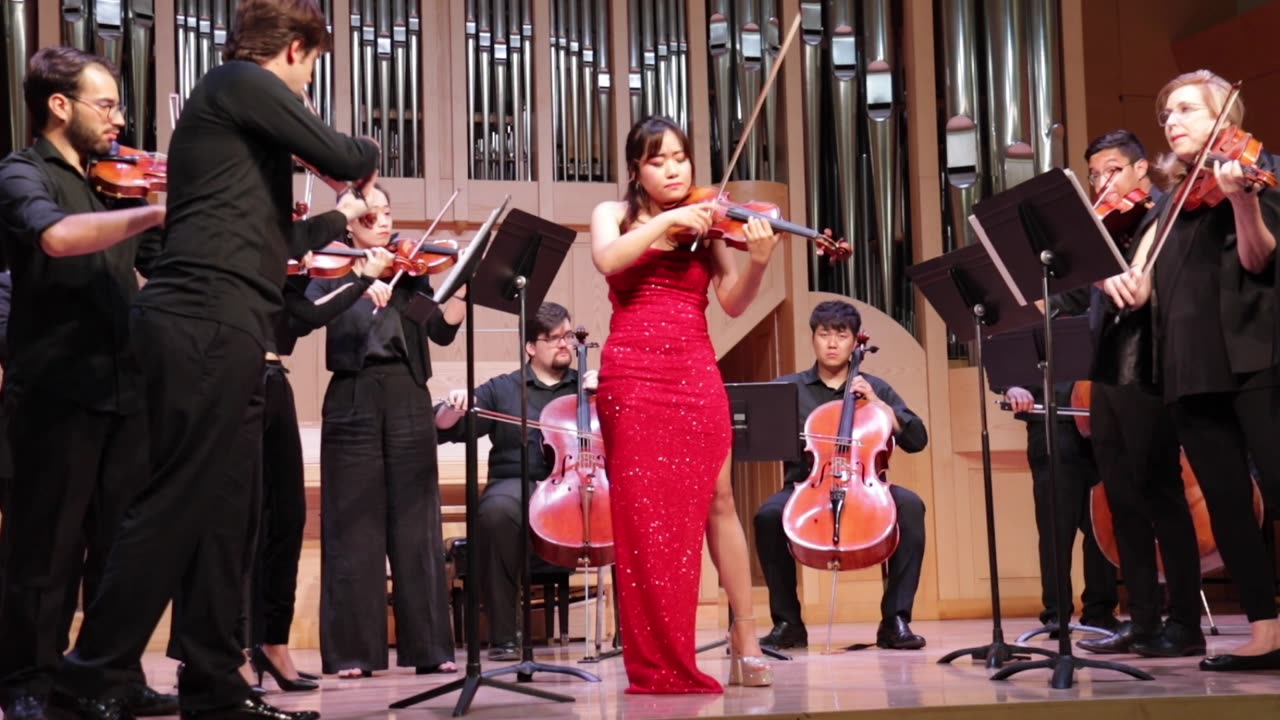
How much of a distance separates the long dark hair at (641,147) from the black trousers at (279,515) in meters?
1.24

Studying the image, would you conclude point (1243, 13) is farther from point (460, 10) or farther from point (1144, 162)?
point (460, 10)

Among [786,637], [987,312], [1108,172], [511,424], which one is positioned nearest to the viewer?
[987,312]

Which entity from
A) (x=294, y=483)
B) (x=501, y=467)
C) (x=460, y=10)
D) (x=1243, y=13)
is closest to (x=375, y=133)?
(x=460, y=10)

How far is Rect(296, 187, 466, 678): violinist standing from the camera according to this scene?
14.7 ft

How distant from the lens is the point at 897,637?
516 centimetres

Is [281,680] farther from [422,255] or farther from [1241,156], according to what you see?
[1241,156]

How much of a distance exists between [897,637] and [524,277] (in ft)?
7.45

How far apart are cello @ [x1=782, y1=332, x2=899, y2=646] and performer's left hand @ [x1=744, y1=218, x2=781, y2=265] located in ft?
5.82

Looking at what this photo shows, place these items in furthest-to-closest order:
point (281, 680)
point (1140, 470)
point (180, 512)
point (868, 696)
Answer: point (1140, 470) < point (281, 680) < point (868, 696) < point (180, 512)

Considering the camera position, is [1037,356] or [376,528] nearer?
[376,528]

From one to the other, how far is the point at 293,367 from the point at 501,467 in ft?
4.37

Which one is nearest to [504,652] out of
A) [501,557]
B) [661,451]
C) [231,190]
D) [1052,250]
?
[501,557]

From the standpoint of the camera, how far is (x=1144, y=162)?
4711mm

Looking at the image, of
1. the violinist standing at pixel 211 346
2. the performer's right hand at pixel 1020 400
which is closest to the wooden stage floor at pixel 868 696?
the violinist standing at pixel 211 346
